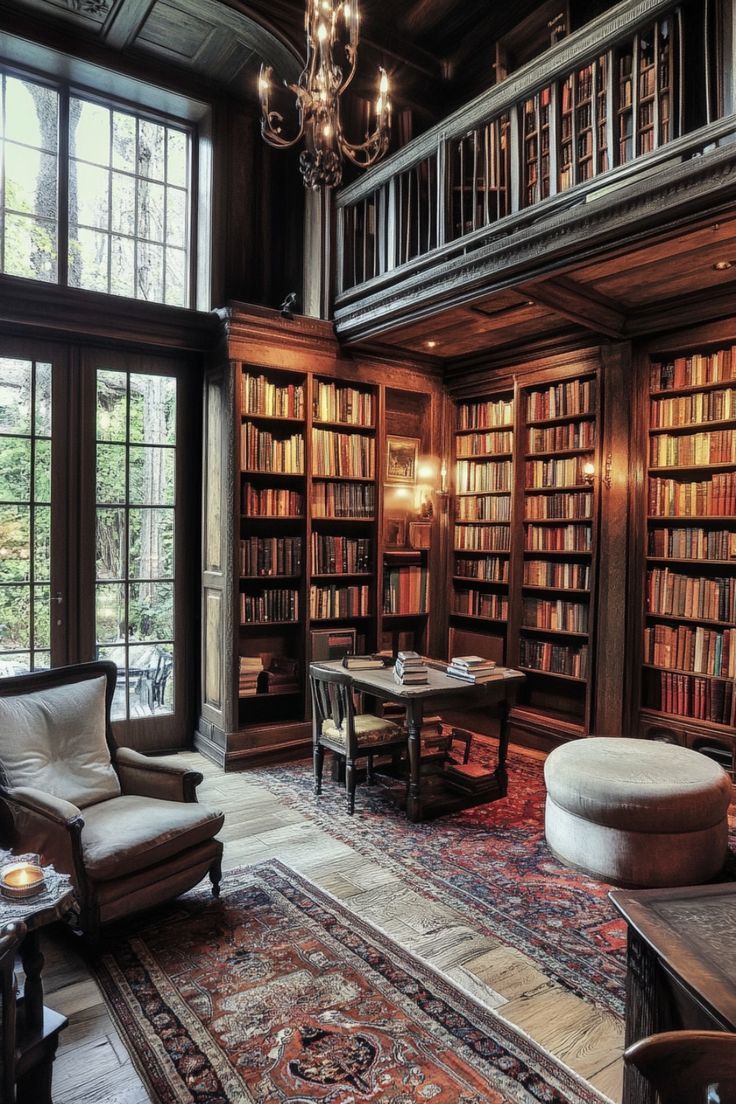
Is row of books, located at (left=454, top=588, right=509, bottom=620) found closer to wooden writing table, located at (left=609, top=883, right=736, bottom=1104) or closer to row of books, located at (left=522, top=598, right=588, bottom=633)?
row of books, located at (left=522, top=598, right=588, bottom=633)

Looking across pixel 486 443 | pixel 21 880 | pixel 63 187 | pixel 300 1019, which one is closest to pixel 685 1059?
pixel 300 1019

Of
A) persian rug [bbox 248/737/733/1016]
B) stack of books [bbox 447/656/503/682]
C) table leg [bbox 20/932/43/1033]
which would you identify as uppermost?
stack of books [bbox 447/656/503/682]

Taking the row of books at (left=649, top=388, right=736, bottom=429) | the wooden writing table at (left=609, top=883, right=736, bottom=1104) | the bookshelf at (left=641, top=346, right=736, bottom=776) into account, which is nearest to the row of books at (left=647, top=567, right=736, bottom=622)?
the bookshelf at (left=641, top=346, right=736, bottom=776)

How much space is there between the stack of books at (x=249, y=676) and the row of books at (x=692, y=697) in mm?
2655

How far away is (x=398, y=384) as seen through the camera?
546cm

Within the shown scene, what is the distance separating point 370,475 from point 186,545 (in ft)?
4.88

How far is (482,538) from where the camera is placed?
5.51 metres

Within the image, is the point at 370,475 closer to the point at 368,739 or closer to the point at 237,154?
the point at 368,739

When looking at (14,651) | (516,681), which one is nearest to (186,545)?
(14,651)

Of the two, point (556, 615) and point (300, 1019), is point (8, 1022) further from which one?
point (556, 615)

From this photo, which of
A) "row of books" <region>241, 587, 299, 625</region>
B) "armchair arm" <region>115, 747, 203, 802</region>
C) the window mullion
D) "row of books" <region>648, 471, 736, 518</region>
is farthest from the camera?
"row of books" <region>241, 587, 299, 625</region>

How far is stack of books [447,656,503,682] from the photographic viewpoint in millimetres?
3896

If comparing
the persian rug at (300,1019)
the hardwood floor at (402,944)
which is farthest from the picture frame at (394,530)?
Result: the persian rug at (300,1019)

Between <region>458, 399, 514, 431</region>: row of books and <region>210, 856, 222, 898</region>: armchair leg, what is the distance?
148 inches
